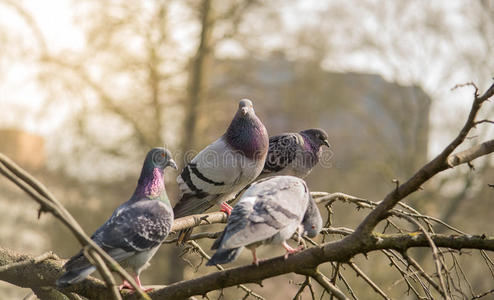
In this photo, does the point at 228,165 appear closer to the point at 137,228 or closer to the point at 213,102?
the point at 137,228

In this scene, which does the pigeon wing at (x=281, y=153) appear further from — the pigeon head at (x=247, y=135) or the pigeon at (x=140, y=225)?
the pigeon at (x=140, y=225)

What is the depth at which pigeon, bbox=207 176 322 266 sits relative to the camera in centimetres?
286

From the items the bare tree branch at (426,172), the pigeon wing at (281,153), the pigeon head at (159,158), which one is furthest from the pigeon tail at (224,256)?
the pigeon wing at (281,153)

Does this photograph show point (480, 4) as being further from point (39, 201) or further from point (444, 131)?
point (39, 201)

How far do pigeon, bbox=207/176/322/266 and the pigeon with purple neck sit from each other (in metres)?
1.54

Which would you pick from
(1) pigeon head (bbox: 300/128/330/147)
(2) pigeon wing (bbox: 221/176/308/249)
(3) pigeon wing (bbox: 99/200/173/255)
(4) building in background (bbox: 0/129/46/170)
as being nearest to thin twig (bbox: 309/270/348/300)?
(2) pigeon wing (bbox: 221/176/308/249)

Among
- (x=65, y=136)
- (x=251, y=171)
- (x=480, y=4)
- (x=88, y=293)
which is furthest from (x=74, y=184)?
(x=480, y=4)

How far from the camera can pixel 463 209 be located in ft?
53.8

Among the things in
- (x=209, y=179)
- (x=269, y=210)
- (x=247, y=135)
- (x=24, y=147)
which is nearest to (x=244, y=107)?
(x=247, y=135)

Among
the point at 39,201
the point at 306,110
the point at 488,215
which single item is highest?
the point at 39,201

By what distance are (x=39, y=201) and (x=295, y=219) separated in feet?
5.10

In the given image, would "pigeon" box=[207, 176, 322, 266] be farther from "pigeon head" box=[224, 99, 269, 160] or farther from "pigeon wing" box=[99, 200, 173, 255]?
"pigeon head" box=[224, 99, 269, 160]

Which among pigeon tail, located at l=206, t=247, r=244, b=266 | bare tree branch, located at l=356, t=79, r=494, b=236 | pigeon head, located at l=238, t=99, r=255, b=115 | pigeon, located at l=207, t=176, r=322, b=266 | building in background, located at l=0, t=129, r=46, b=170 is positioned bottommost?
building in background, located at l=0, t=129, r=46, b=170

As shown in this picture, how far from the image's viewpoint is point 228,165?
5.10m
